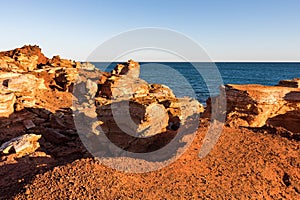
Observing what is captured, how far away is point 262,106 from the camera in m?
13.2

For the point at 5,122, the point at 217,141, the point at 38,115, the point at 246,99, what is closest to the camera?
the point at 217,141

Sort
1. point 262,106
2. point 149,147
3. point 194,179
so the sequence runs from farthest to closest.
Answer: point 262,106, point 149,147, point 194,179

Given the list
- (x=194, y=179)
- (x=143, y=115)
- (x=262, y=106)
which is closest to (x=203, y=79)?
(x=262, y=106)

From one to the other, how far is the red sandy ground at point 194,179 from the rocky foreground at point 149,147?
0.03 metres

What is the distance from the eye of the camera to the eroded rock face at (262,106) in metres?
13.2

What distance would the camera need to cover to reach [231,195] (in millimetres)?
7441

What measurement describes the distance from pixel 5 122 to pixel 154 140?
11.8 m

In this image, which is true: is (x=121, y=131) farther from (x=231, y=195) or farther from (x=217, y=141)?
(x=231, y=195)

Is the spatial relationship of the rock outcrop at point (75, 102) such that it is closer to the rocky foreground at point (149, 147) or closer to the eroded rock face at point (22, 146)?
the rocky foreground at point (149, 147)

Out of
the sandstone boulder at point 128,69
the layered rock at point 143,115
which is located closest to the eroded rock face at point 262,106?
the layered rock at point 143,115

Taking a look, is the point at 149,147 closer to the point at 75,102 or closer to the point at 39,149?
the point at 39,149

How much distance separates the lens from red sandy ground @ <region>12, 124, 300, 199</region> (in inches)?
293

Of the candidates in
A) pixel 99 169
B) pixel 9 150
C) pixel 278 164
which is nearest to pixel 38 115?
pixel 9 150

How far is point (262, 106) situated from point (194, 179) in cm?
734
